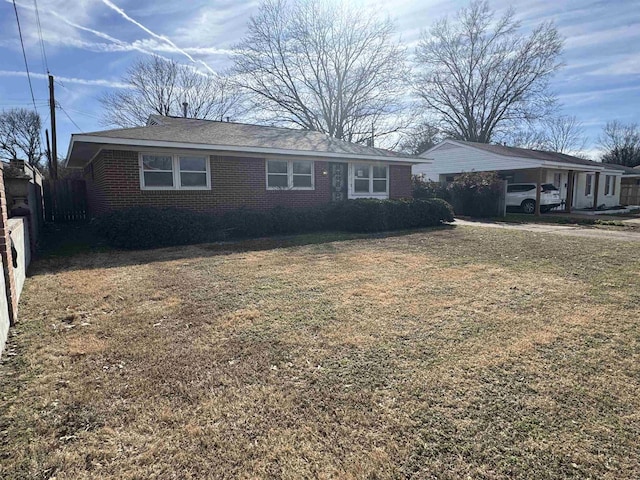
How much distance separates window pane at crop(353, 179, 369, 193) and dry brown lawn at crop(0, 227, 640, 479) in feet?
33.9

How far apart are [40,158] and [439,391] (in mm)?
46756

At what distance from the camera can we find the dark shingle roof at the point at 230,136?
10936 mm

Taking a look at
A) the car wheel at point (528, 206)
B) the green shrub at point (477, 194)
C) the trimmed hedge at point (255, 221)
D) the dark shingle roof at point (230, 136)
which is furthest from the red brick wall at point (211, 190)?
the car wheel at point (528, 206)

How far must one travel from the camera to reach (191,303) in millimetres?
4898

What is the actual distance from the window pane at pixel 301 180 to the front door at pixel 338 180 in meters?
1.08

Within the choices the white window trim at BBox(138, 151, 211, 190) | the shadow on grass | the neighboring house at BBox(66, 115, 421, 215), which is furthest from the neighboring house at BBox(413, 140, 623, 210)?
the white window trim at BBox(138, 151, 211, 190)

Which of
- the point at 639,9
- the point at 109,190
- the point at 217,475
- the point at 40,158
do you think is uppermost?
the point at 639,9

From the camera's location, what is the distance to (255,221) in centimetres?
1125

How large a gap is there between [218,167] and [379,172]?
7553 millimetres

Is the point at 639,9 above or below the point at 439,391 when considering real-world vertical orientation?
above

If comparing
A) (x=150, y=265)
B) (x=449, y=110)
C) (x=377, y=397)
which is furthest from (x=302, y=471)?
(x=449, y=110)

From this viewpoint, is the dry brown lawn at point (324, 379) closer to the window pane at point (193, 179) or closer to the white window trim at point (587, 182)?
the window pane at point (193, 179)

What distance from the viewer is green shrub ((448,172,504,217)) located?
19.1 m

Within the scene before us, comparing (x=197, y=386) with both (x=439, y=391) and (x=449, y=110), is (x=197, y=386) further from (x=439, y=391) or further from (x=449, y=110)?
(x=449, y=110)
